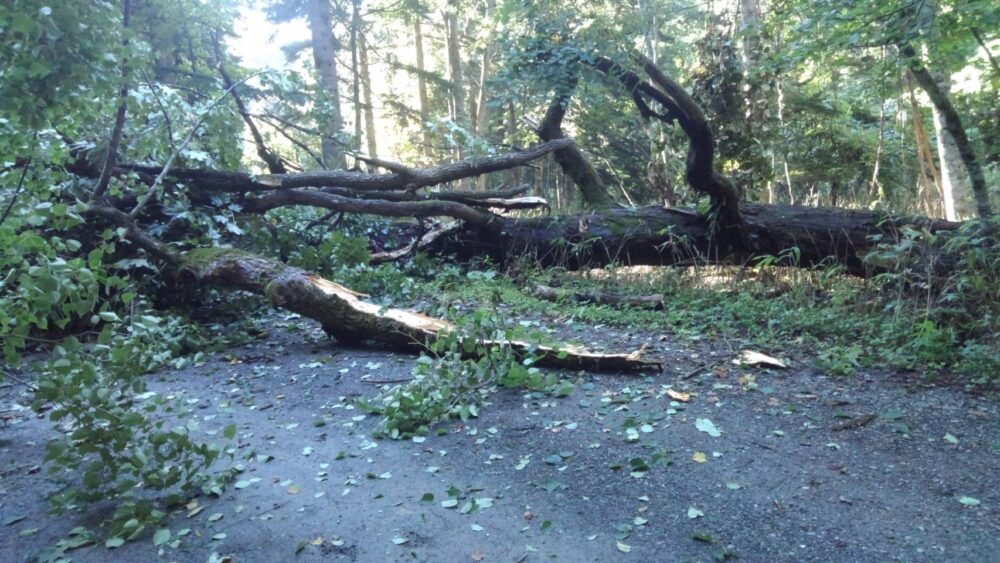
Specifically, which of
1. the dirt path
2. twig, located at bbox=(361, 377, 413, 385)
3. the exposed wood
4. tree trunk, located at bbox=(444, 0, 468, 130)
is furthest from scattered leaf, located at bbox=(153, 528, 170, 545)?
tree trunk, located at bbox=(444, 0, 468, 130)

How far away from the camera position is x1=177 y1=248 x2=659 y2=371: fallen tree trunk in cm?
466

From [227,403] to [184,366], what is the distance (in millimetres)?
1259

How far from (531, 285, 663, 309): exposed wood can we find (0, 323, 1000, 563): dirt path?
2072 mm

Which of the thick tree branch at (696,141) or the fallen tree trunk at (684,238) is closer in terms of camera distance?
the fallen tree trunk at (684,238)

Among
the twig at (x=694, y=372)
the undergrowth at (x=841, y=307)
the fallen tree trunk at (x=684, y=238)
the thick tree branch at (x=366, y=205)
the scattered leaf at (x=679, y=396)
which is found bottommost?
the scattered leaf at (x=679, y=396)

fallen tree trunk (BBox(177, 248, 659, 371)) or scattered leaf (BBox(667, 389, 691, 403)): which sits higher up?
fallen tree trunk (BBox(177, 248, 659, 371))

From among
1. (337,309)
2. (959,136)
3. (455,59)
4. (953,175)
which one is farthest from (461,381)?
(455,59)

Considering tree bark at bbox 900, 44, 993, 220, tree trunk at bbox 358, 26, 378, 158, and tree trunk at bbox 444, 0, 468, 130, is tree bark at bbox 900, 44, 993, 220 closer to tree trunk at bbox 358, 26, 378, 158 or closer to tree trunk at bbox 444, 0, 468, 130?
tree trunk at bbox 444, 0, 468, 130

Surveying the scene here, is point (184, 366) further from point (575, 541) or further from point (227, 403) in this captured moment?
point (575, 541)

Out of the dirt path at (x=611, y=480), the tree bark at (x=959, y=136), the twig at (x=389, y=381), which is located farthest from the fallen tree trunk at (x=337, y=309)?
the tree bark at (x=959, y=136)

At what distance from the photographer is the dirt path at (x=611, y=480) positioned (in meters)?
2.61

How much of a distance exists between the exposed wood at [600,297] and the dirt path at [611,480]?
2.07 metres

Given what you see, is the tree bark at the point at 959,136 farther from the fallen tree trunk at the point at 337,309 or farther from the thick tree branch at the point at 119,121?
the thick tree branch at the point at 119,121

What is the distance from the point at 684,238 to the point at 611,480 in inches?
207
